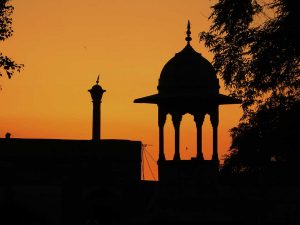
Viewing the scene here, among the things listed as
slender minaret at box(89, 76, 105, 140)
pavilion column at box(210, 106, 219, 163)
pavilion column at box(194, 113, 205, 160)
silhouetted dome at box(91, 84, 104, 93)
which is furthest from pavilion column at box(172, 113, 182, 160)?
silhouetted dome at box(91, 84, 104, 93)

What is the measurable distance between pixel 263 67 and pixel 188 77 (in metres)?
3.00

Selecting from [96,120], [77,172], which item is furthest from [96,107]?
[77,172]

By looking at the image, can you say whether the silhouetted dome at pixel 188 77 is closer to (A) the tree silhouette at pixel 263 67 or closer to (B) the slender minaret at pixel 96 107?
(A) the tree silhouette at pixel 263 67

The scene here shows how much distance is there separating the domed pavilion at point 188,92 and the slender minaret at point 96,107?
19.2m

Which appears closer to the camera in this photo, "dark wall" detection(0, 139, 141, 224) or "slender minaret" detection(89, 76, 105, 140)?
"dark wall" detection(0, 139, 141, 224)

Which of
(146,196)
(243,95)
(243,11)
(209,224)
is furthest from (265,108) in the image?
(209,224)

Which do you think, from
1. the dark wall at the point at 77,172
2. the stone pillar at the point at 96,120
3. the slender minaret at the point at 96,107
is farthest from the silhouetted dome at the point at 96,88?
the dark wall at the point at 77,172

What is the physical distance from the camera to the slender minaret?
2013 inches

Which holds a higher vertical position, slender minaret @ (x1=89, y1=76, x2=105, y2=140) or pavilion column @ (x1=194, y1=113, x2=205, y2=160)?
slender minaret @ (x1=89, y1=76, x2=105, y2=140)

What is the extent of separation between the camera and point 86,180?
4606 centimetres

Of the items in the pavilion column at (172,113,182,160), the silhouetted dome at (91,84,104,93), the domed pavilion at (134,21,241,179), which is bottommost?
the pavilion column at (172,113,182,160)

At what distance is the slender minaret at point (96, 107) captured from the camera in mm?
51125

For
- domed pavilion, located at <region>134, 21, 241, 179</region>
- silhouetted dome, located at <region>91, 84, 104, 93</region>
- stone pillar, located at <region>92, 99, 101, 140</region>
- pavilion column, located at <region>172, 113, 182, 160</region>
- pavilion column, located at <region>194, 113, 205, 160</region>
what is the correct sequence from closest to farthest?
pavilion column, located at <region>172, 113, 182, 160</region>
pavilion column, located at <region>194, 113, 205, 160</region>
domed pavilion, located at <region>134, 21, 241, 179</region>
stone pillar, located at <region>92, 99, 101, 140</region>
silhouetted dome, located at <region>91, 84, 104, 93</region>

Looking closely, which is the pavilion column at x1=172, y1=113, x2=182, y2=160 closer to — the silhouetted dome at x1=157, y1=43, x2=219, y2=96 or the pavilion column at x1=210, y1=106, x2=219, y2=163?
the silhouetted dome at x1=157, y1=43, x2=219, y2=96
